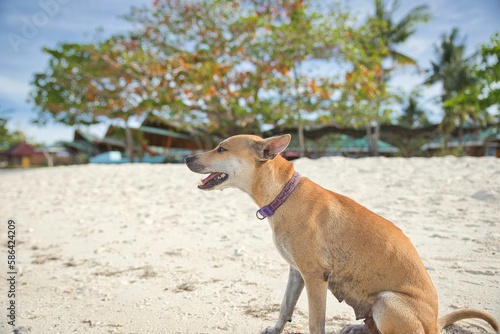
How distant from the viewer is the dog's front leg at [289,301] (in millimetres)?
3029

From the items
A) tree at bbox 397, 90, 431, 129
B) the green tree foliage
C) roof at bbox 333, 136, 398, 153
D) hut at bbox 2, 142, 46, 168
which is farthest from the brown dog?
hut at bbox 2, 142, 46, 168

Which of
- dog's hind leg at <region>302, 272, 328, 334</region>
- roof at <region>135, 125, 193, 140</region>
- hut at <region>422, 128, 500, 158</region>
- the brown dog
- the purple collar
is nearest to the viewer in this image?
the brown dog

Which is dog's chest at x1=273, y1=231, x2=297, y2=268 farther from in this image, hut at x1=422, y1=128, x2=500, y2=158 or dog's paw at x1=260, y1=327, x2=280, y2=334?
hut at x1=422, y1=128, x2=500, y2=158

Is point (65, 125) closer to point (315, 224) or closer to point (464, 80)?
point (315, 224)

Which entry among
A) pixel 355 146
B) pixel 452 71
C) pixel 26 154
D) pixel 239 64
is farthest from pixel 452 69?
pixel 26 154

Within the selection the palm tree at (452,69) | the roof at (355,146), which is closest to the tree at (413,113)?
the palm tree at (452,69)

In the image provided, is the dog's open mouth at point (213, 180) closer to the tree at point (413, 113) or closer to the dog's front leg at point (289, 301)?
the dog's front leg at point (289, 301)

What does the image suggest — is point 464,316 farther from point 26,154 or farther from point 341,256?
point 26,154

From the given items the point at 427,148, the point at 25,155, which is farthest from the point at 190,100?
the point at 25,155

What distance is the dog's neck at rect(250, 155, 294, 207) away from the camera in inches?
119

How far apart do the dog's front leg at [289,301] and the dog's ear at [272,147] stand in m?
0.96

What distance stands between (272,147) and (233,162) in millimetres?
378

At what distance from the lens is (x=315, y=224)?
109 inches

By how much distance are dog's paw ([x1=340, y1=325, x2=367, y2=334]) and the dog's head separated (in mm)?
1437
